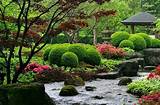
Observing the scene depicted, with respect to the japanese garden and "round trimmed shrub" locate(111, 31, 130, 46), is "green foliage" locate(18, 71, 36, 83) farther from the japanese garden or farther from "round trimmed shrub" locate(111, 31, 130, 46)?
"round trimmed shrub" locate(111, 31, 130, 46)

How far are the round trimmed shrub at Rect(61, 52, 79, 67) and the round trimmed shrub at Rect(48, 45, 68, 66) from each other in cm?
54

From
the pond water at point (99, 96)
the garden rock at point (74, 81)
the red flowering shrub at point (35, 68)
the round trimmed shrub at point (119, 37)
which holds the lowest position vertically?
the pond water at point (99, 96)

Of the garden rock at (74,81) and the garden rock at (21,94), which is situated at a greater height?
the garden rock at (21,94)

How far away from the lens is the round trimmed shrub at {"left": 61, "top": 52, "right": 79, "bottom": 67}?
1912 centimetres

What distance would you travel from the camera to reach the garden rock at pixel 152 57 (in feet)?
81.3

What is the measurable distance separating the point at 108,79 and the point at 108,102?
5.76 m

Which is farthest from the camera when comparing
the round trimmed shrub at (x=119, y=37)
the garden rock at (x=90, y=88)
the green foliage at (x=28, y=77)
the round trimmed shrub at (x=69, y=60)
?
the round trimmed shrub at (x=119, y=37)

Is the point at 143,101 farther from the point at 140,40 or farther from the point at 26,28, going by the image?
the point at 140,40

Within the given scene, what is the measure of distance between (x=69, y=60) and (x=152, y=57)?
764 centimetres

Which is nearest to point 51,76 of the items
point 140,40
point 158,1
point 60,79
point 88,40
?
point 60,79

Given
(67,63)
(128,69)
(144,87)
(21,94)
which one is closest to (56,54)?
(67,63)

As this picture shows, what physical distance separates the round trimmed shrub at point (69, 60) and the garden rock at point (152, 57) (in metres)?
7.19

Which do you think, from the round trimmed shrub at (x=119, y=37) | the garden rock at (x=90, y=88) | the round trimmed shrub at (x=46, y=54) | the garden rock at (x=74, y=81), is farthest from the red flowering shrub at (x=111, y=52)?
the garden rock at (x=90, y=88)

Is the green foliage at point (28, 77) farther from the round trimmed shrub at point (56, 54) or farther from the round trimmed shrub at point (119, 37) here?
the round trimmed shrub at point (119, 37)
